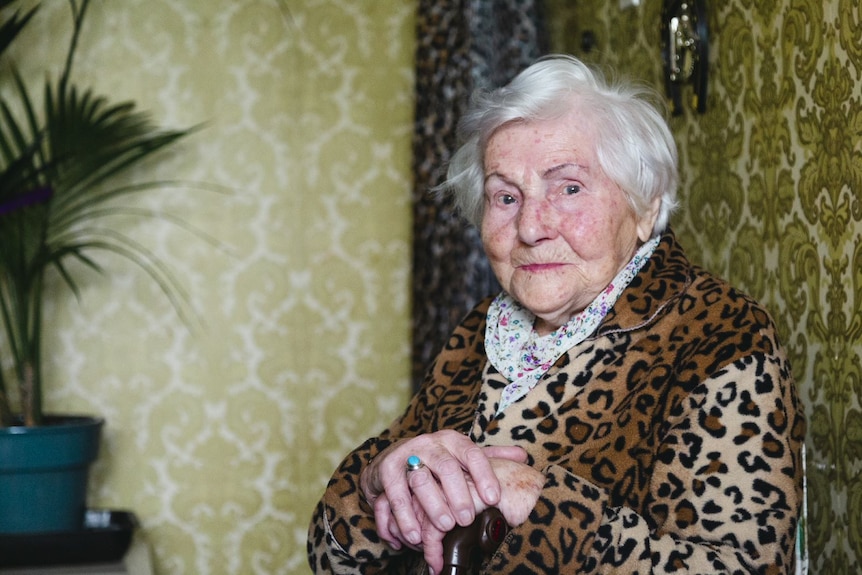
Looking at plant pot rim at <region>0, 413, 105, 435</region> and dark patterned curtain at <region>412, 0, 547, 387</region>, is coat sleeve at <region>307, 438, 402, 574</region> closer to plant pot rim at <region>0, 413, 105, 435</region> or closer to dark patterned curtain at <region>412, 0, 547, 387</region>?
plant pot rim at <region>0, 413, 105, 435</region>

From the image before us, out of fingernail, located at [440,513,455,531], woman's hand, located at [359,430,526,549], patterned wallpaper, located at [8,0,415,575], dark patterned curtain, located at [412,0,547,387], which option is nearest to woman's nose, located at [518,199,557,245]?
woman's hand, located at [359,430,526,549]

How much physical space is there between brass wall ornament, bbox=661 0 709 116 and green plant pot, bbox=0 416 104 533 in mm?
1893

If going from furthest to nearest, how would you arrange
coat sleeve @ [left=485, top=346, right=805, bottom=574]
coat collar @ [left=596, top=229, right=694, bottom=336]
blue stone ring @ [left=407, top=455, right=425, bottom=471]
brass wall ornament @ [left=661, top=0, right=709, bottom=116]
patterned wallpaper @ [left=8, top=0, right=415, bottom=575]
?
patterned wallpaper @ [left=8, top=0, right=415, bottom=575], brass wall ornament @ [left=661, top=0, right=709, bottom=116], coat collar @ [left=596, top=229, right=694, bottom=336], blue stone ring @ [left=407, top=455, right=425, bottom=471], coat sleeve @ [left=485, top=346, right=805, bottom=574]

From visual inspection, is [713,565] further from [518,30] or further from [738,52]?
[518,30]

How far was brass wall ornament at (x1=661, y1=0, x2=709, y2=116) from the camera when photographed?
2.20 m

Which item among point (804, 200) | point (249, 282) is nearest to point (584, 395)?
point (804, 200)

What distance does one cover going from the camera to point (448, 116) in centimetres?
320

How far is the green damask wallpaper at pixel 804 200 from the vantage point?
162 centimetres

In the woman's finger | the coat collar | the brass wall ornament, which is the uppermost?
the brass wall ornament

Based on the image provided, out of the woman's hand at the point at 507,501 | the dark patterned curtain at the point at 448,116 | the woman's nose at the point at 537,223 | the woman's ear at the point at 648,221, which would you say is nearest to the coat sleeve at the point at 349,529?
the woman's hand at the point at 507,501

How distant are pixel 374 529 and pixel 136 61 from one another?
2.32m

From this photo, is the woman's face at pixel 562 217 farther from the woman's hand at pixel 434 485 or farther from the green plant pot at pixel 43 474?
the green plant pot at pixel 43 474

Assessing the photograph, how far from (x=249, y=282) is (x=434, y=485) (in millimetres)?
Answer: 2187

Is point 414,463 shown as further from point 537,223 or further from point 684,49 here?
point 684,49
